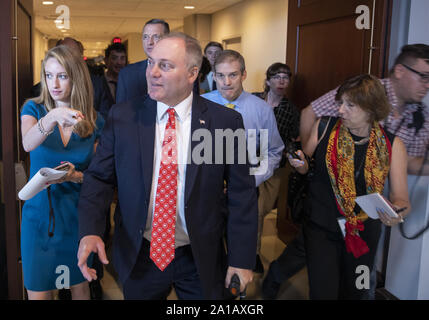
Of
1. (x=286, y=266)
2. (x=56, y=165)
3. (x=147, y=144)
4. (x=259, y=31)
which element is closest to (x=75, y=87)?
(x=56, y=165)

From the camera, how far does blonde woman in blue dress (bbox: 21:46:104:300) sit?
1.80 meters

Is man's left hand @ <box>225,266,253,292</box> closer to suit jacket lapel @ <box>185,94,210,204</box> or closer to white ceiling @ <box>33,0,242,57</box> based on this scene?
suit jacket lapel @ <box>185,94,210,204</box>

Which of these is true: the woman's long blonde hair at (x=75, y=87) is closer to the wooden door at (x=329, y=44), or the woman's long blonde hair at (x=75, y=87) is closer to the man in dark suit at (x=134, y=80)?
the man in dark suit at (x=134, y=80)

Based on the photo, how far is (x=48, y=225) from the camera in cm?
184

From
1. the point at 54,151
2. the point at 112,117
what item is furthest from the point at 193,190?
the point at 54,151

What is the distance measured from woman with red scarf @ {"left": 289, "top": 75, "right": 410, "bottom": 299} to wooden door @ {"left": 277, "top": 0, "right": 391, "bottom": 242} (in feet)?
1.70

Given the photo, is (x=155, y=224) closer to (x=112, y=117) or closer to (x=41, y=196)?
(x=112, y=117)

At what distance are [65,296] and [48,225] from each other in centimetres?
88

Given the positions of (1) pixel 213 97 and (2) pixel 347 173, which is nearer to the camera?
(2) pixel 347 173

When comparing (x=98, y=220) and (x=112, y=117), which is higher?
(x=112, y=117)

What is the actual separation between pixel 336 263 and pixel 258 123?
3.22 feet

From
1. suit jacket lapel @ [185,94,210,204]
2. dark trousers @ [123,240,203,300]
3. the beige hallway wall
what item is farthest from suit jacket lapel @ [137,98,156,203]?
the beige hallway wall

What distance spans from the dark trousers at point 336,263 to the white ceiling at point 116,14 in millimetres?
2438

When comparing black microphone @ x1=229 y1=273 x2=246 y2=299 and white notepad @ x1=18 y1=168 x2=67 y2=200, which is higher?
white notepad @ x1=18 y1=168 x2=67 y2=200
